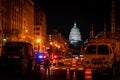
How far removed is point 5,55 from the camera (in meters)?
31.1

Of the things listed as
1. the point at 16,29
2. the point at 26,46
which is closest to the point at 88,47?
the point at 26,46

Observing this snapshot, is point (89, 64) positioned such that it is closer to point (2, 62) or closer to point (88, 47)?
point (88, 47)

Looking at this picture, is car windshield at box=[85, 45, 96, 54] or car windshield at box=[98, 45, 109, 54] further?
car windshield at box=[85, 45, 96, 54]

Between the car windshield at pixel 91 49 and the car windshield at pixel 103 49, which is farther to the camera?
the car windshield at pixel 91 49

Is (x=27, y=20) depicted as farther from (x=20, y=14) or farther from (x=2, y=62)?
(x=2, y=62)

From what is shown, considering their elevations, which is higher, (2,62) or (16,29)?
(16,29)

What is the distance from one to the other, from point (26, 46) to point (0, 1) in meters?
61.0

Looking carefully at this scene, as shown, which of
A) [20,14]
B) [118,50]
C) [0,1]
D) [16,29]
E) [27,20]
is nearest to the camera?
[118,50]

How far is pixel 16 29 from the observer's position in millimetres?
105812

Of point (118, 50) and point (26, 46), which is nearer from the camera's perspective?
point (26, 46)

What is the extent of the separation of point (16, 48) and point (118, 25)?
138m

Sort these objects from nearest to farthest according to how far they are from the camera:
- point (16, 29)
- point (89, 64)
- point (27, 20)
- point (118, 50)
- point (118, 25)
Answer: point (89, 64), point (118, 50), point (16, 29), point (27, 20), point (118, 25)

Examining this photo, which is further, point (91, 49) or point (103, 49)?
point (91, 49)

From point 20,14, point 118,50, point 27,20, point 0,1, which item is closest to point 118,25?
point 27,20
